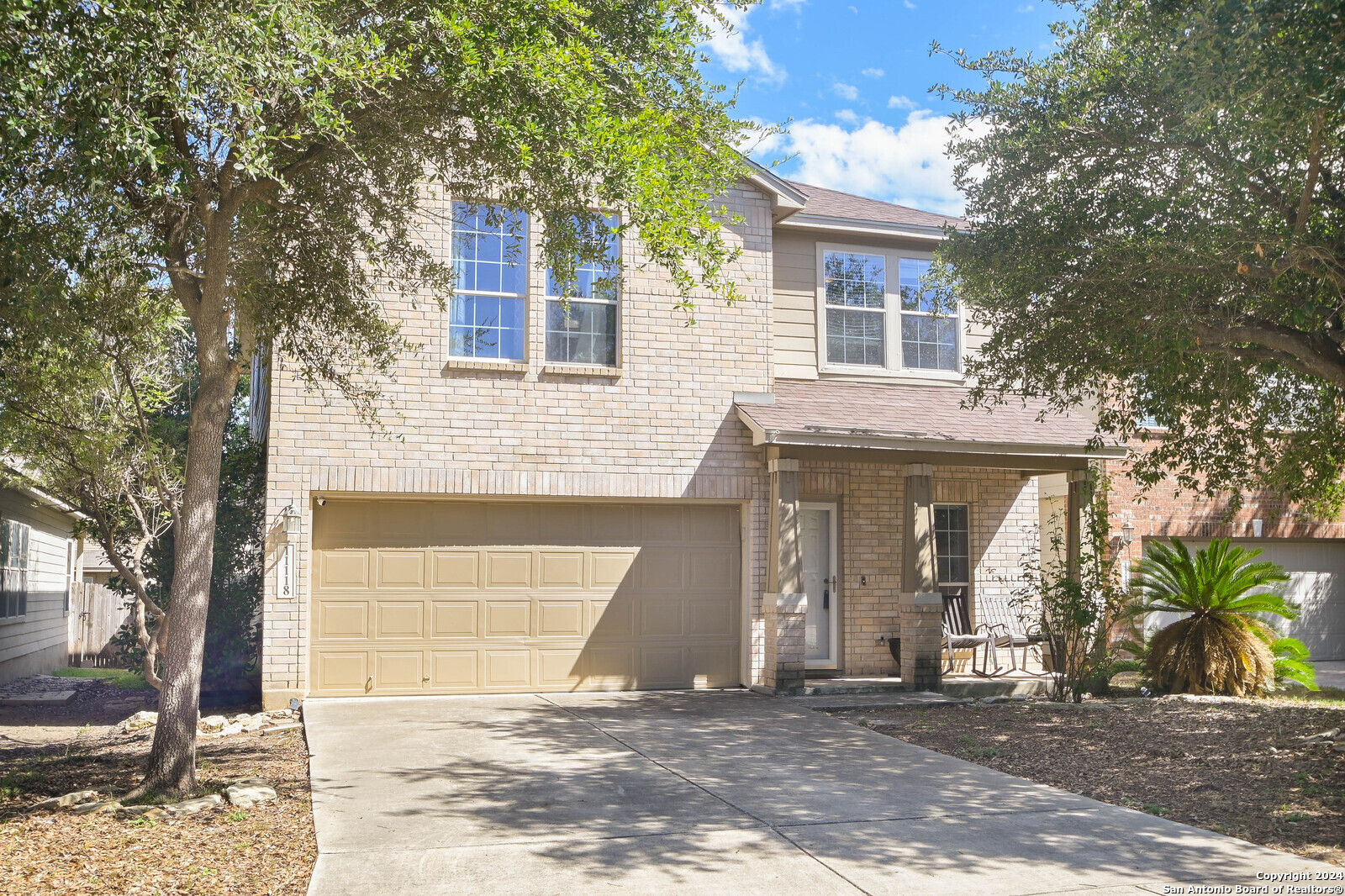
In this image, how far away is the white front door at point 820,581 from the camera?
46.5ft

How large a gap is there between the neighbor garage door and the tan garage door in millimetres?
9805

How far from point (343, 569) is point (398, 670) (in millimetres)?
1276

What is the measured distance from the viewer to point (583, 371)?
1270 cm

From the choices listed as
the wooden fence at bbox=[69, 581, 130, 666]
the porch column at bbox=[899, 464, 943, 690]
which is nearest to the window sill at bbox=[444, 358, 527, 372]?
the porch column at bbox=[899, 464, 943, 690]

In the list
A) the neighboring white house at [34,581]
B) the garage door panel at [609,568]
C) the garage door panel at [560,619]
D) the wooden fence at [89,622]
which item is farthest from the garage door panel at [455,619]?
the wooden fence at [89,622]

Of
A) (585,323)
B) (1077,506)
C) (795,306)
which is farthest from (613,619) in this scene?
(1077,506)

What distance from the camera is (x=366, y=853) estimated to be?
5992 mm

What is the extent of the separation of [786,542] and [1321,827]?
667 centimetres

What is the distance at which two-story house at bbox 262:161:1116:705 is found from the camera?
39.7 ft

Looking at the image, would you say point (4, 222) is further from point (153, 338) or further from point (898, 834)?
point (898, 834)

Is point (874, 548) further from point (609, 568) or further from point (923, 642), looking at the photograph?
point (609, 568)

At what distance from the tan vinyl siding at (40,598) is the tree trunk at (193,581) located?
976 cm

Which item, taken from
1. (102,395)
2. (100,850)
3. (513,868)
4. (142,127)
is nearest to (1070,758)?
(513,868)

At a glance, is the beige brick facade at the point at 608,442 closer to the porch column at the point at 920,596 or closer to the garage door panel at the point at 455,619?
the porch column at the point at 920,596
